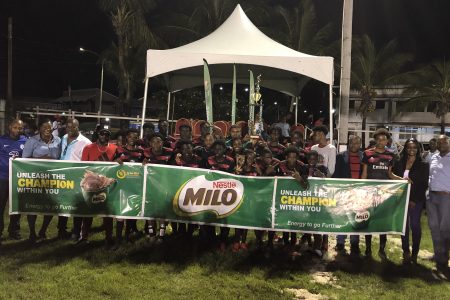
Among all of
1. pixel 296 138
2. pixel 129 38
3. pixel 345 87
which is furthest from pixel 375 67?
pixel 296 138

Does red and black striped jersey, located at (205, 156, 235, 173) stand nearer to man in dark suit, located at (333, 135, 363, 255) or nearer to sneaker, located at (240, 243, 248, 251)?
sneaker, located at (240, 243, 248, 251)

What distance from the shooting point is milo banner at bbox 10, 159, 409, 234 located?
222 inches

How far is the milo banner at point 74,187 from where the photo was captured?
19.3 feet

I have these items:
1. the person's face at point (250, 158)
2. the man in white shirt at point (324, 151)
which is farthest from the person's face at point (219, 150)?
the man in white shirt at point (324, 151)

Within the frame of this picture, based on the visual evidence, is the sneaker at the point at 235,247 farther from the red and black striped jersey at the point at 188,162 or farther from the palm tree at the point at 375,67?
the palm tree at the point at 375,67

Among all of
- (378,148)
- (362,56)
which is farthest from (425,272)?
(362,56)

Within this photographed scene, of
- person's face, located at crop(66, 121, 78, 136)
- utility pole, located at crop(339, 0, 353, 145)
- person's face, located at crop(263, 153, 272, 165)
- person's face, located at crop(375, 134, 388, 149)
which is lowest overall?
person's face, located at crop(263, 153, 272, 165)

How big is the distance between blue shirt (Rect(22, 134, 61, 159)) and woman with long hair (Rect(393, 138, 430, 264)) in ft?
16.4

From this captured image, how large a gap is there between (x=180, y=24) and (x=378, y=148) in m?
19.5

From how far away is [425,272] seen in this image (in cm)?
574

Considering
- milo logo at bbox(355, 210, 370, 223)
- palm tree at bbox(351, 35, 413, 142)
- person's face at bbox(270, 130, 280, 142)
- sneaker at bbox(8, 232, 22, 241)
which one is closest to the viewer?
milo logo at bbox(355, 210, 370, 223)

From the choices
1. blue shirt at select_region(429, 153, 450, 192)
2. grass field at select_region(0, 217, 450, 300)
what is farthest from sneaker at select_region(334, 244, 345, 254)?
blue shirt at select_region(429, 153, 450, 192)

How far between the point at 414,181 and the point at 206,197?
286cm

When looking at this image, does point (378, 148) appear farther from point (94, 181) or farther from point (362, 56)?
point (362, 56)
